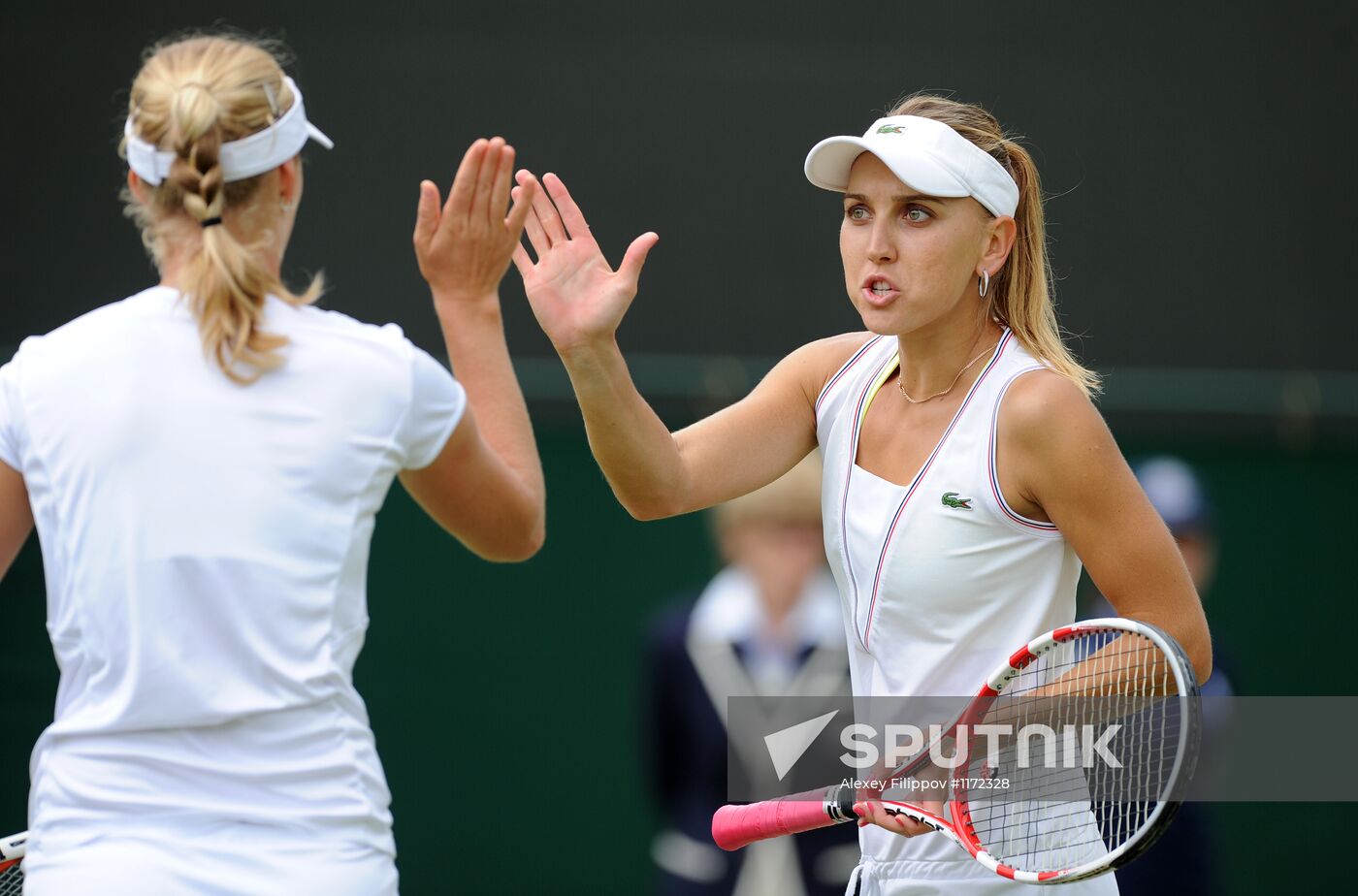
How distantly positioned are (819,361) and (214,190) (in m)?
1.02

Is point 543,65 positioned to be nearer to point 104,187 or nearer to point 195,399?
point 104,187

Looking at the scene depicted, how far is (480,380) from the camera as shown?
7.11ft

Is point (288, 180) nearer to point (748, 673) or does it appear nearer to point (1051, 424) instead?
point (1051, 424)

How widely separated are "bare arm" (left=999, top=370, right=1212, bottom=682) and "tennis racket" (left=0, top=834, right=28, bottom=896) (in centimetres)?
127

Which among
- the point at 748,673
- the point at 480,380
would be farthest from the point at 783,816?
the point at 748,673

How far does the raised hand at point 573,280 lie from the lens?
2.37m

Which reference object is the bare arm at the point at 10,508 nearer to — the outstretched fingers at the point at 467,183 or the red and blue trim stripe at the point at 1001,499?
the outstretched fingers at the point at 467,183

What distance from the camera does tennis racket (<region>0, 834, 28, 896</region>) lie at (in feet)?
6.97

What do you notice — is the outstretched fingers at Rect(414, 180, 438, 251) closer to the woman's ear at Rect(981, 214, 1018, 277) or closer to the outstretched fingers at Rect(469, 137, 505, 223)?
the outstretched fingers at Rect(469, 137, 505, 223)

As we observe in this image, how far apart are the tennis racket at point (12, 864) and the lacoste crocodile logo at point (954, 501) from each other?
1.17 metres

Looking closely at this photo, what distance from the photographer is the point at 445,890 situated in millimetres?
4605

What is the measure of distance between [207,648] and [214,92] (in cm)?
59

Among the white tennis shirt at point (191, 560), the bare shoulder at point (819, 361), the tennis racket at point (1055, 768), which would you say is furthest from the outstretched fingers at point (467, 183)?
the tennis racket at point (1055, 768)
